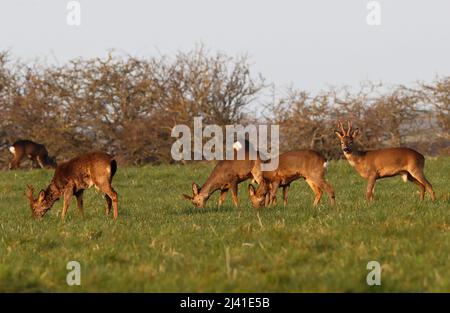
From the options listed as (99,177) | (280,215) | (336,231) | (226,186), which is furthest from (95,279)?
(226,186)

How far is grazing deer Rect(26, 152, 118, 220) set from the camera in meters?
13.8

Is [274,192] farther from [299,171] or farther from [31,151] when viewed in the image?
[31,151]

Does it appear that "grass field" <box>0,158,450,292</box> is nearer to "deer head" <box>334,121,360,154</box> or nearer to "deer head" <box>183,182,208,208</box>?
"deer head" <box>183,182,208,208</box>

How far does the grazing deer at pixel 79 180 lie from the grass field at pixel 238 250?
2.90ft

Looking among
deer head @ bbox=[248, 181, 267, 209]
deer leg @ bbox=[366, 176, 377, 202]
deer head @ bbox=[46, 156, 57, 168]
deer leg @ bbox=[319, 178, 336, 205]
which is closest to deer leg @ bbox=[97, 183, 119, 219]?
deer head @ bbox=[248, 181, 267, 209]

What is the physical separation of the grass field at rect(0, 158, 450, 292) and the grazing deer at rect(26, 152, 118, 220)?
885mm

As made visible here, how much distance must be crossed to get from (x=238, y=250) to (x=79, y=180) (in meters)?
6.67

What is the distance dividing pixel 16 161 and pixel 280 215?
22739 millimetres

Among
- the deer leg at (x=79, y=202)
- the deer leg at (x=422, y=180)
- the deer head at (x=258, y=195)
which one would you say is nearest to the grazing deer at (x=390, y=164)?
the deer leg at (x=422, y=180)

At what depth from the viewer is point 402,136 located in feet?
114

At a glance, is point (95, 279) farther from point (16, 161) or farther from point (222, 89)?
point (222, 89)

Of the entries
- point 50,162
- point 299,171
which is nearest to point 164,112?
point 50,162

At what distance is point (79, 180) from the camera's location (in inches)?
551

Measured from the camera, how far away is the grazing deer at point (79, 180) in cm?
1378
